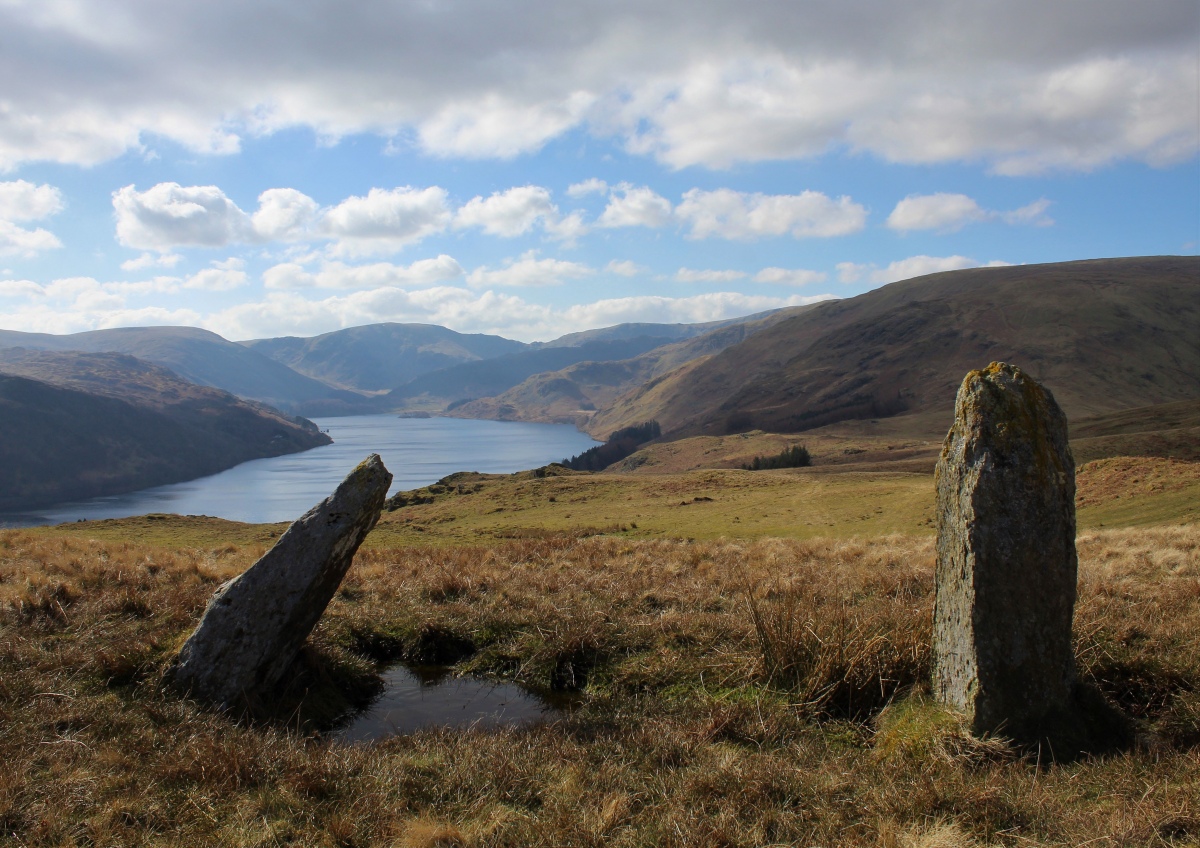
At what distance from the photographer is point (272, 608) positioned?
7.89 meters

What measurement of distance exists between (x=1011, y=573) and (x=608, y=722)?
3.99 meters

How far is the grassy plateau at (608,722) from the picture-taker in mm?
4863

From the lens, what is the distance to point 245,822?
5.03m

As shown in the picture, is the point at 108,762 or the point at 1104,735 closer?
the point at 108,762

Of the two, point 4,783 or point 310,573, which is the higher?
point 310,573

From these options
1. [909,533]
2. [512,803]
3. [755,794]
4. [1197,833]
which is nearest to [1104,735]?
[1197,833]

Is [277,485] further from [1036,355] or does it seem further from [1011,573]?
[1036,355]

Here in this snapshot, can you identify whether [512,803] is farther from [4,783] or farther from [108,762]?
[4,783]

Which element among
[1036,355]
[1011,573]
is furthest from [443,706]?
[1036,355]

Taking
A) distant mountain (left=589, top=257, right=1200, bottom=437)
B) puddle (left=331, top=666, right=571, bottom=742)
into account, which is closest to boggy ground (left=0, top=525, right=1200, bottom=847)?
puddle (left=331, top=666, right=571, bottom=742)

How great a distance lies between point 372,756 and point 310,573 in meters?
2.55

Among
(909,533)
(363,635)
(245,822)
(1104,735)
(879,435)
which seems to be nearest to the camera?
(245,822)

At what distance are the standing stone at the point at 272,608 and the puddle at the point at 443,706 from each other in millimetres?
1128

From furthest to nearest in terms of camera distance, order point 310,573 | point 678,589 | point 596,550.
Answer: point 596,550 → point 678,589 → point 310,573
